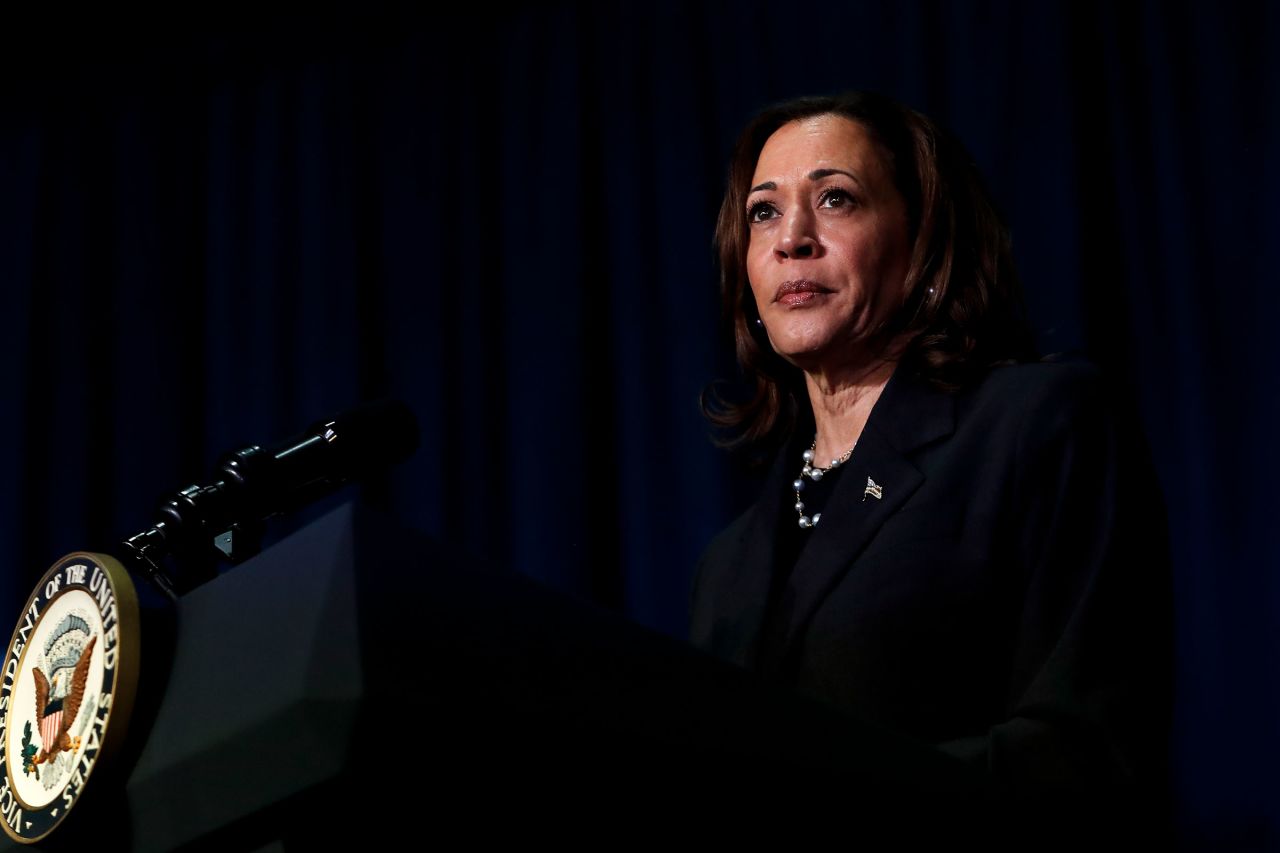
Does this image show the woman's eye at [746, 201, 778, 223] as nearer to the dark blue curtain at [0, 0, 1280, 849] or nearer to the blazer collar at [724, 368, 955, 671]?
the blazer collar at [724, 368, 955, 671]

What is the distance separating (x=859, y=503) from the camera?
57.6 inches

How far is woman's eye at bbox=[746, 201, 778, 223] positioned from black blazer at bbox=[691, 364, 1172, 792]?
0.35m

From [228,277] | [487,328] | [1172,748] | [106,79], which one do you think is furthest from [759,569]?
[106,79]

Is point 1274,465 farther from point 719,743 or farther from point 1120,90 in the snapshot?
point 719,743

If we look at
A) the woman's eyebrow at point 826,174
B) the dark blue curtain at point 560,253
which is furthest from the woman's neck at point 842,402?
the dark blue curtain at point 560,253

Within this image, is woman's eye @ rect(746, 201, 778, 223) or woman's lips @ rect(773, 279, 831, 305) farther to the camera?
woman's eye @ rect(746, 201, 778, 223)

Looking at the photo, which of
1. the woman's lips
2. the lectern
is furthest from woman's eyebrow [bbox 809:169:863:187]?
the lectern

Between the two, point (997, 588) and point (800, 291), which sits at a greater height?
point (800, 291)

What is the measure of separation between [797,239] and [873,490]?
0.37 metres

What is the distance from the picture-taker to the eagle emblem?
2.63 feet

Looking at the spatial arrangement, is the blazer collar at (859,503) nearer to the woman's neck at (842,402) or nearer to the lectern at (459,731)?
the woman's neck at (842,402)

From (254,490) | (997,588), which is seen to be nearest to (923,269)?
(997,588)

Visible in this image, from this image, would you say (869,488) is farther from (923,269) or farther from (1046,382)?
(923,269)

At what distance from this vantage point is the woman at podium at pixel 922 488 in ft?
3.88
